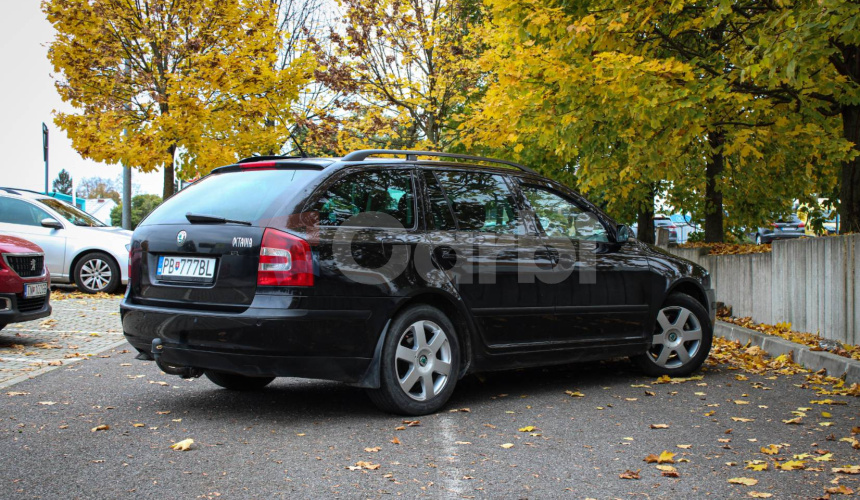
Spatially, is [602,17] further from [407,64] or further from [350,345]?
[407,64]

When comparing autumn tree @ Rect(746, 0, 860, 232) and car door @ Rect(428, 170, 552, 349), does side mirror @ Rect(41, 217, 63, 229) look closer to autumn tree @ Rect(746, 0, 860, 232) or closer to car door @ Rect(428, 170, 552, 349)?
car door @ Rect(428, 170, 552, 349)

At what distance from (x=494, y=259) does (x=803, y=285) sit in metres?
5.17

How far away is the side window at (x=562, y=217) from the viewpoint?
666 cm

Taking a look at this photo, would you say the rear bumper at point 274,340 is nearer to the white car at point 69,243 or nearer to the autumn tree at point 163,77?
the white car at point 69,243

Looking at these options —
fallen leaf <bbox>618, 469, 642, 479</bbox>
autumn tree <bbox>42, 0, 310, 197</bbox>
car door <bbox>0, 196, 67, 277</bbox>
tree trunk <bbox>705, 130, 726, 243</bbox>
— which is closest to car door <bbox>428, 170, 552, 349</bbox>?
fallen leaf <bbox>618, 469, 642, 479</bbox>

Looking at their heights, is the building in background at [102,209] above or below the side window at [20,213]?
above

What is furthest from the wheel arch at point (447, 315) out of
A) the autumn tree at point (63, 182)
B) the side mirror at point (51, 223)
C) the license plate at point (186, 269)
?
the autumn tree at point (63, 182)

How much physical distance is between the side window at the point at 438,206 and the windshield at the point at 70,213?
1179 cm

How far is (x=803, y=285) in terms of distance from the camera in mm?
9672

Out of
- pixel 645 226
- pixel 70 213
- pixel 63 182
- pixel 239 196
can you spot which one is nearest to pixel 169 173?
pixel 70 213

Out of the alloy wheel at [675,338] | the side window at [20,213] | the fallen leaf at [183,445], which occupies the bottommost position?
the fallen leaf at [183,445]

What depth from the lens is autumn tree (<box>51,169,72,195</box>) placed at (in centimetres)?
12138

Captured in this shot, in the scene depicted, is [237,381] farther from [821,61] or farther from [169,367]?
[821,61]

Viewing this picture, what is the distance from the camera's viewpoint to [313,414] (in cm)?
577
